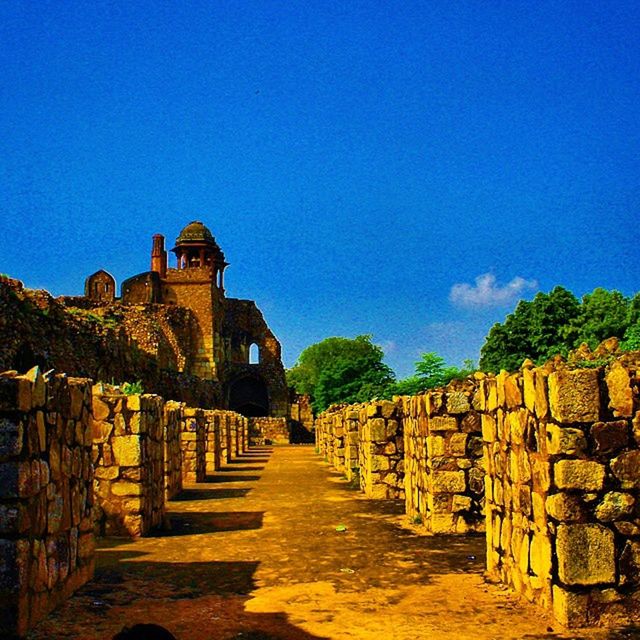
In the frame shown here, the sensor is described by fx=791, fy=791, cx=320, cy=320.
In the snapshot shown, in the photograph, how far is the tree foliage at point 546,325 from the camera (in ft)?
133

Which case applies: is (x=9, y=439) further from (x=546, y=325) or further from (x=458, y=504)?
(x=546, y=325)

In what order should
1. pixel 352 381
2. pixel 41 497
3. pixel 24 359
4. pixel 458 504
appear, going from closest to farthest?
pixel 41 497
pixel 458 504
pixel 24 359
pixel 352 381

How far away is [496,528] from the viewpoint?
6.68 m

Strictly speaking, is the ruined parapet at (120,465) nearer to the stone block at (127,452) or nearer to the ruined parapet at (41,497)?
the stone block at (127,452)

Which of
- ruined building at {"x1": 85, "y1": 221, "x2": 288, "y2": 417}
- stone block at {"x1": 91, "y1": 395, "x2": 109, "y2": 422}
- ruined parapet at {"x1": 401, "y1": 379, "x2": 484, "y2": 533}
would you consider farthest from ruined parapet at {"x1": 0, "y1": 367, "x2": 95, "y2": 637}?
ruined building at {"x1": 85, "y1": 221, "x2": 288, "y2": 417}

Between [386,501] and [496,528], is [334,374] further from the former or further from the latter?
[496,528]

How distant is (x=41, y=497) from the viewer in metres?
5.28

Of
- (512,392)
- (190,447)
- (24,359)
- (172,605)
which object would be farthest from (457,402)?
(24,359)

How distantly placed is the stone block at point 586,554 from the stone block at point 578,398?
0.69 meters

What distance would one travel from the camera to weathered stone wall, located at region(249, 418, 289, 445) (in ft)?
165

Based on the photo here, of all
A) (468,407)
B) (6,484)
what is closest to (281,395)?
(468,407)

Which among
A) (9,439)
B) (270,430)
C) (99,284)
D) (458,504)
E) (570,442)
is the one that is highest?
(99,284)

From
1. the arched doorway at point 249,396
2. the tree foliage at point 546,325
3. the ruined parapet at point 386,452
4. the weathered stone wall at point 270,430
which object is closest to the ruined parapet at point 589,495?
the ruined parapet at point 386,452

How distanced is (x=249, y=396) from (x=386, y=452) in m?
49.6
